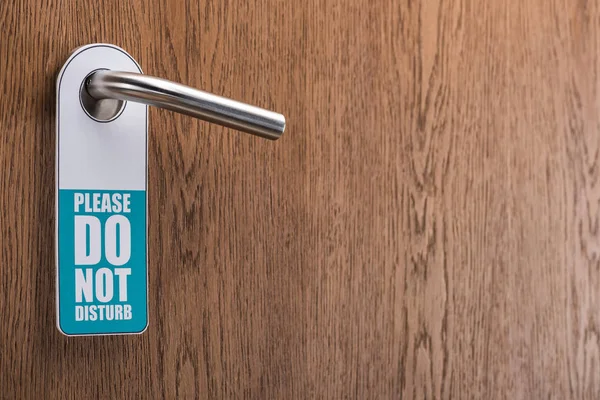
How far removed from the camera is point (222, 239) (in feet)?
1.61

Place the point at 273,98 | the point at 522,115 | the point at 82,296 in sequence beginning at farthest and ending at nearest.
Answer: the point at 522,115 → the point at 273,98 → the point at 82,296

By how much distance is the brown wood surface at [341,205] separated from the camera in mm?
428

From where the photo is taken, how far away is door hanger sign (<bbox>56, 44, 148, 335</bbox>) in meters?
0.41

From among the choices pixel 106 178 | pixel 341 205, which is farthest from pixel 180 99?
pixel 341 205

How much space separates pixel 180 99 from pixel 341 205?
17cm

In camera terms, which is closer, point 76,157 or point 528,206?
point 76,157

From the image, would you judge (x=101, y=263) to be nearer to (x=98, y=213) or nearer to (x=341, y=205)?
(x=98, y=213)

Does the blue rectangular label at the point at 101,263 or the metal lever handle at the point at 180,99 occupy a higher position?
the metal lever handle at the point at 180,99

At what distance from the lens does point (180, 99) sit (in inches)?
16.2

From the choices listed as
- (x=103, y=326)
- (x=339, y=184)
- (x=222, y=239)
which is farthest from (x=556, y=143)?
(x=103, y=326)

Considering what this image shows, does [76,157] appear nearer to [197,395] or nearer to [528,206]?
[197,395]

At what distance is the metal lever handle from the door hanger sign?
1cm

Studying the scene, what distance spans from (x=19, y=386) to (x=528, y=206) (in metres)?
0.43

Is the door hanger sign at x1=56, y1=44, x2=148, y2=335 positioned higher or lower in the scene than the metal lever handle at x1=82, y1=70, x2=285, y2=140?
lower
